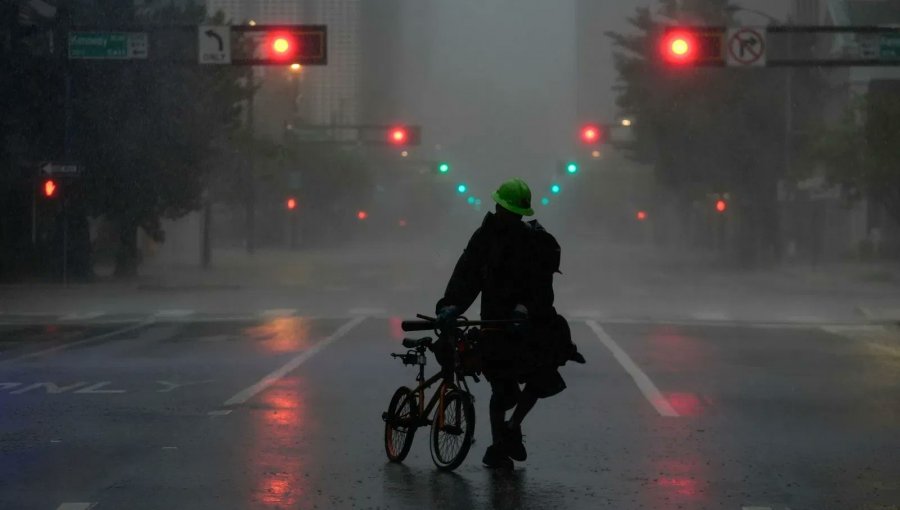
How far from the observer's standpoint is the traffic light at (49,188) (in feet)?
127

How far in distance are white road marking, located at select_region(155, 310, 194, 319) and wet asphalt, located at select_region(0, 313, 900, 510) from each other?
740cm

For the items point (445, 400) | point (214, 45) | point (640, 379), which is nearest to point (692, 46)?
point (214, 45)

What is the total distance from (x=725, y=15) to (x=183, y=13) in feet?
92.9

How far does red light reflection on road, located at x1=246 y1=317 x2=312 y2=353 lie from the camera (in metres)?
21.6

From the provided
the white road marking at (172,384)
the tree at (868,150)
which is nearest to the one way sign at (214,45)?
the white road marking at (172,384)

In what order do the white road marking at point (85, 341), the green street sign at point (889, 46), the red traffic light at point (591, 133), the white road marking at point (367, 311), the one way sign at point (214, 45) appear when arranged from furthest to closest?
1. the red traffic light at point (591, 133)
2. the green street sign at point (889, 46)
3. the one way sign at point (214, 45)
4. the white road marking at point (367, 311)
5. the white road marking at point (85, 341)

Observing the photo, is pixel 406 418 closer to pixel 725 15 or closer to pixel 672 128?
pixel 672 128

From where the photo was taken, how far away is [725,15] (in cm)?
6912

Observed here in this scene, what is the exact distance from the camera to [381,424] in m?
12.6

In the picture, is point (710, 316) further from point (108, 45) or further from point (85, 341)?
point (108, 45)

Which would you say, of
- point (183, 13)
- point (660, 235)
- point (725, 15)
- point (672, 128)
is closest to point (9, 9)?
point (183, 13)

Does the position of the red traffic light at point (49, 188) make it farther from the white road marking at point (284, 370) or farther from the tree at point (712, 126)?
the tree at point (712, 126)

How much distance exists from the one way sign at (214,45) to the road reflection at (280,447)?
17.6 meters

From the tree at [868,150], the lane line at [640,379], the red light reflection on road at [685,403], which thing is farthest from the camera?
the tree at [868,150]
